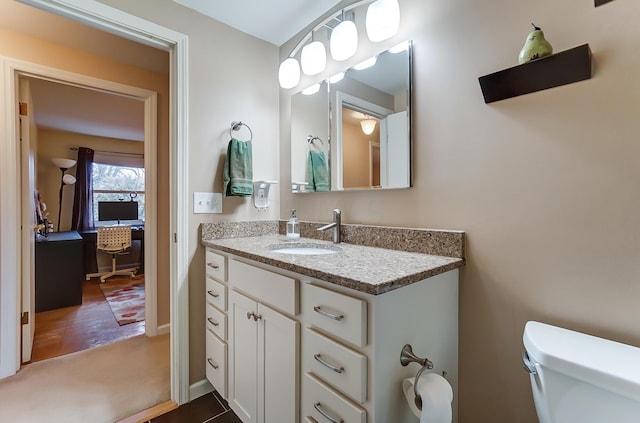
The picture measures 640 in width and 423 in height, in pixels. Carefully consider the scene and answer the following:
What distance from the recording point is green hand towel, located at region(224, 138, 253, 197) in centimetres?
165

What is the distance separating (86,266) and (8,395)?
340 centimetres

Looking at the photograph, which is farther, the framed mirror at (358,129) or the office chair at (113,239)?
the office chair at (113,239)

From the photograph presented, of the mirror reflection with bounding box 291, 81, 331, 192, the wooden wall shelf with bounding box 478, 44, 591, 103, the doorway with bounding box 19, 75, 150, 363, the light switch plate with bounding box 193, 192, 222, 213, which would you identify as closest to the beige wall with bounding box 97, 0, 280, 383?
the light switch plate with bounding box 193, 192, 222, 213

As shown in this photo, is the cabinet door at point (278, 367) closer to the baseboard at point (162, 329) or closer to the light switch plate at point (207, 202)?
the light switch plate at point (207, 202)

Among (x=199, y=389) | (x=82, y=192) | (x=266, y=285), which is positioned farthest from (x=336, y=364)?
(x=82, y=192)

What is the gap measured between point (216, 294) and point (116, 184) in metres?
4.79

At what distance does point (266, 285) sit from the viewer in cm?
113

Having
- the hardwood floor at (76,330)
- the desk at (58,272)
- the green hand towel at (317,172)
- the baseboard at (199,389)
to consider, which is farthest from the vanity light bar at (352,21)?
the desk at (58,272)

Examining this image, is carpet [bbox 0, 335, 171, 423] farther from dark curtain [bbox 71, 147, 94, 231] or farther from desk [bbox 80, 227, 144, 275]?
dark curtain [bbox 71, 147, 94, 231]

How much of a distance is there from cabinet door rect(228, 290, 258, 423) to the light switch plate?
0.55 m

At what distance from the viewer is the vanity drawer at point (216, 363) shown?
1430 millimetres

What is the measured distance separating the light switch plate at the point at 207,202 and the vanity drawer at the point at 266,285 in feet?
1.49

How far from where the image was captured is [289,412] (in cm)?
102

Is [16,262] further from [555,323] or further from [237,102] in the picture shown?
[555,323]
